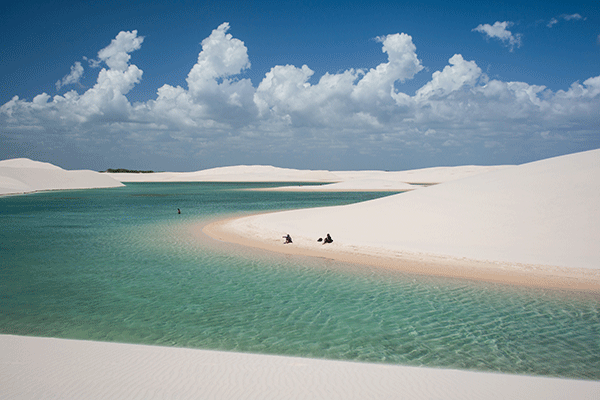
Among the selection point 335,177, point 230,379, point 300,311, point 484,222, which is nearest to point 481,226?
point 484,222


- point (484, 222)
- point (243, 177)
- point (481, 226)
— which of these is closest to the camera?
point (481, 226)

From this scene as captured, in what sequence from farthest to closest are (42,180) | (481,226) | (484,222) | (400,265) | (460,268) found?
(42,180)
(484,222)
(481,226)
(400,265)
(460,268)

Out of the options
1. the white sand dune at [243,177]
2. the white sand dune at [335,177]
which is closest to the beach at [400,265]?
the white sand dune at [335,177]

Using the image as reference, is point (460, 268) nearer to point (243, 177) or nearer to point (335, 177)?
point (335, 177)

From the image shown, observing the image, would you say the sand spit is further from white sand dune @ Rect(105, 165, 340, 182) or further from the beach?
white sand dune @ Rect(105, 165, 340, 182)

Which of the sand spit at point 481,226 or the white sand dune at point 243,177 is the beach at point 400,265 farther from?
the white sand dune at point 243,177

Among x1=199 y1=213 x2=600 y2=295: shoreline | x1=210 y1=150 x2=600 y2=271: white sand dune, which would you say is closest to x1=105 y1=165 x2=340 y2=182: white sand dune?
x1=210 y1=150 x2=600 y2=271: white sand dune

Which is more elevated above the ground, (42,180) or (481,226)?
(42,180)
